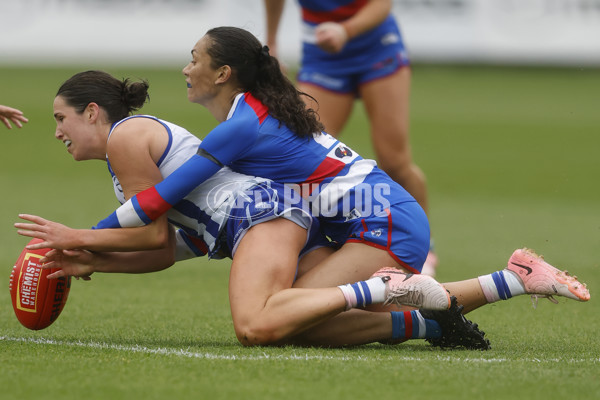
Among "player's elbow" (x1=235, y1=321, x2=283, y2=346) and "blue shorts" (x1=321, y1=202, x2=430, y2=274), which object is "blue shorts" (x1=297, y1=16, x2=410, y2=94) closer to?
"blue shorts" (x1=321, y1=202, x2=430, y2=274)

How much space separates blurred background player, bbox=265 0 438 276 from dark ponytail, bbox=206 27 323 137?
1.95m

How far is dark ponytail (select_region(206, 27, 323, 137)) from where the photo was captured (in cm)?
468

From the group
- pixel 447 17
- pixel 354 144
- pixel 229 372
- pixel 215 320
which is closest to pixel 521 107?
pixel 447 17

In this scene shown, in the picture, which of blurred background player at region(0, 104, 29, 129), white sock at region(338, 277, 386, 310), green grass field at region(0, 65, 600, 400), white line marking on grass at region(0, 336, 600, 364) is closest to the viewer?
green grass field at region(0, 65, 600, 400)

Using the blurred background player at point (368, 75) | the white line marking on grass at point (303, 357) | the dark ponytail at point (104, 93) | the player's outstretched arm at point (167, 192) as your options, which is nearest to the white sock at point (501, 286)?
the white line marking on grass at point (303, 357)

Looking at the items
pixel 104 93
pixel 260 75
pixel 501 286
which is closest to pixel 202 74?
pixel 260 75

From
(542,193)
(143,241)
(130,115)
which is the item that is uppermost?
(130,115)

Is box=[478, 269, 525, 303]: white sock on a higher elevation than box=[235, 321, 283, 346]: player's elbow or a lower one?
higher

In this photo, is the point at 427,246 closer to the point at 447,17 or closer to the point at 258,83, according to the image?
the point at 258,83

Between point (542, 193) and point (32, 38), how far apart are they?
40.4ft

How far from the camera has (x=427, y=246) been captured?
471cm

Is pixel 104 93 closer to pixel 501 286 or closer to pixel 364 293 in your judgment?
pixel 364 293

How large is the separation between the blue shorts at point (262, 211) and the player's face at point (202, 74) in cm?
55

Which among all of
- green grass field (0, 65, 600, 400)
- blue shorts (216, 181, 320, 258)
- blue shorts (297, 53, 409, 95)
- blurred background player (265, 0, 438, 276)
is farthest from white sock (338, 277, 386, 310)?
blue shorts (297, 53, 409, 95)
